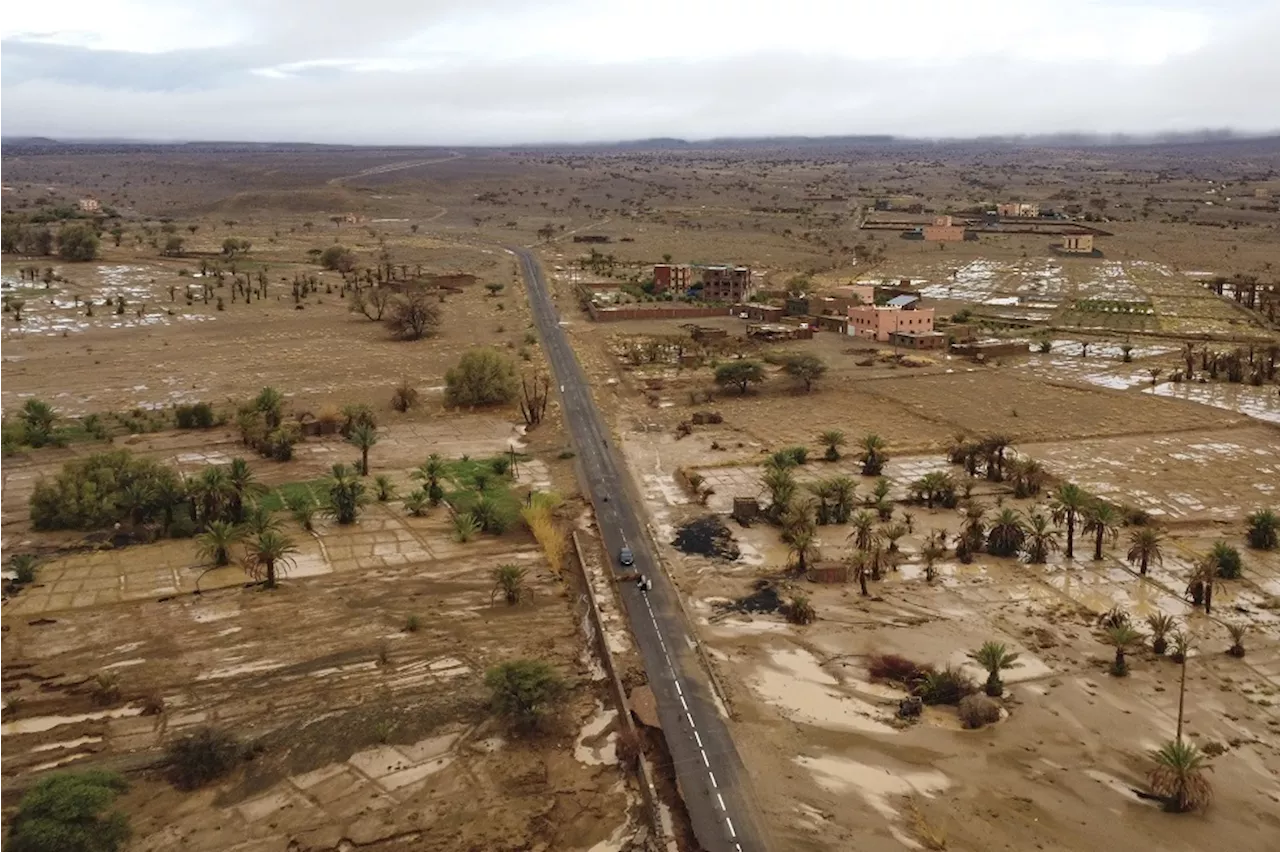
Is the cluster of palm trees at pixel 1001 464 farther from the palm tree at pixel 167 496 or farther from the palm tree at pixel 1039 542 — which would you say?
the palm tree at pixel 167 496

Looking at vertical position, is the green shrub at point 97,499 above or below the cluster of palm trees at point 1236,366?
below

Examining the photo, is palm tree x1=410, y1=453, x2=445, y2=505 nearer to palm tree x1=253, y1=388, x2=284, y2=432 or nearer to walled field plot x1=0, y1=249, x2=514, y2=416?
palm tree x1=253, y1=388, x2=284, y2=432

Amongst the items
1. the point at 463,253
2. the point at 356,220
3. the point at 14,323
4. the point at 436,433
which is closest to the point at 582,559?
the point at 436,433

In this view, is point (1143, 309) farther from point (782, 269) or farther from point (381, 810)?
point (381, 810)

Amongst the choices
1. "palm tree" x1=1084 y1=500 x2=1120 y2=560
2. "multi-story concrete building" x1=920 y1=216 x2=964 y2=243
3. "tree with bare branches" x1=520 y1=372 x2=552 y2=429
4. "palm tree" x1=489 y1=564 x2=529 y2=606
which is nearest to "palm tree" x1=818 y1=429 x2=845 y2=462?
"palm tree" x1=1084 y1=500 x2=1120 y2=560

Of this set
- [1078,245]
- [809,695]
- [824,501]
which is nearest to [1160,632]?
[809,695]

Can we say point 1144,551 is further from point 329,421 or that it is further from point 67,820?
point 329,421

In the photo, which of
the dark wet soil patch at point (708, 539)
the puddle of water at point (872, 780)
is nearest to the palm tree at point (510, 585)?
the dark wet soil patch at point (708, 539)
